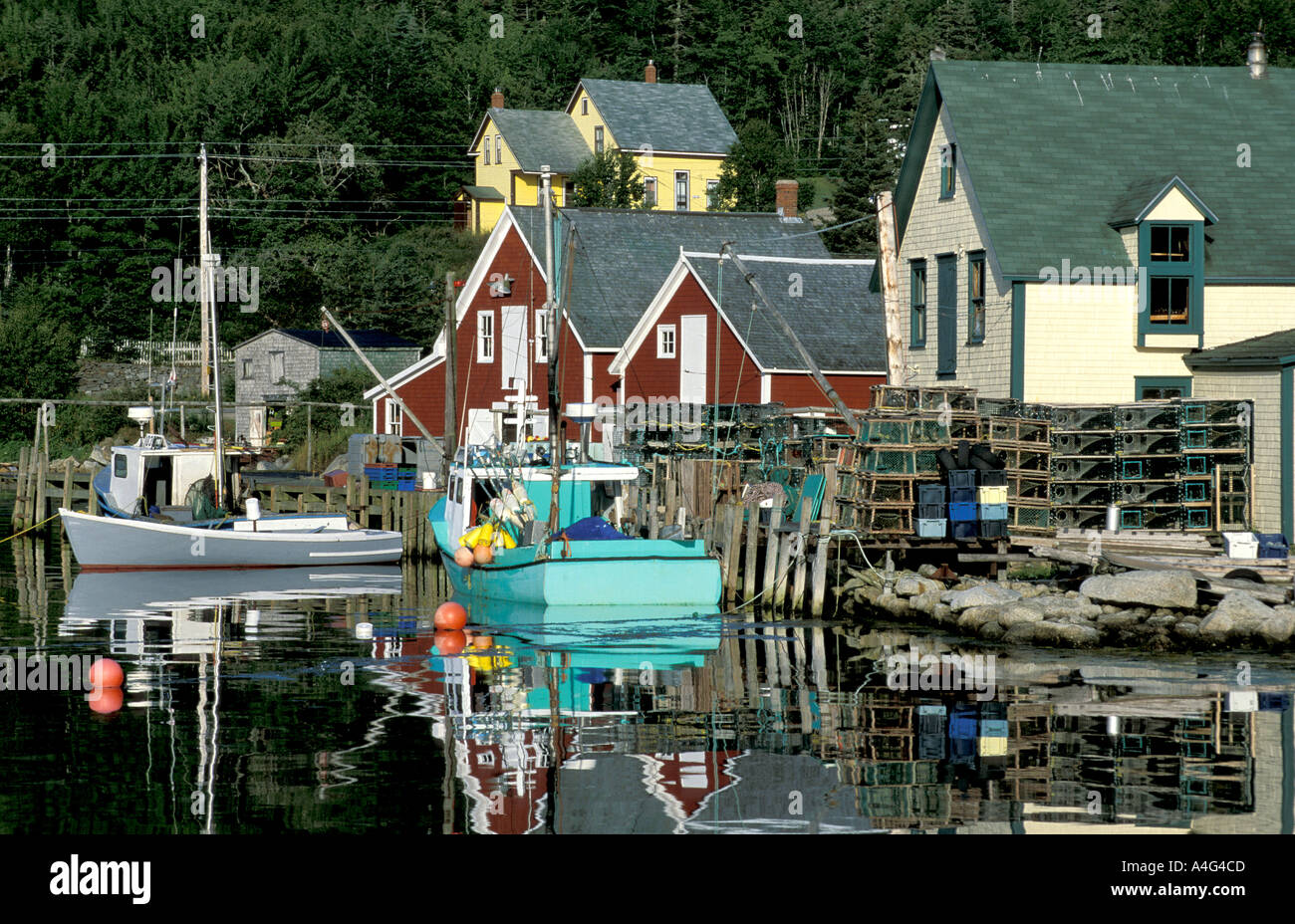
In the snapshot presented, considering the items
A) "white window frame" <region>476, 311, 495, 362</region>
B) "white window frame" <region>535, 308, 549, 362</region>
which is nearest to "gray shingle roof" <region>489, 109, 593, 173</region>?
"white window frame" <region>476, 311, 495, 362</region>

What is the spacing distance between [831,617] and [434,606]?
783 centimetres

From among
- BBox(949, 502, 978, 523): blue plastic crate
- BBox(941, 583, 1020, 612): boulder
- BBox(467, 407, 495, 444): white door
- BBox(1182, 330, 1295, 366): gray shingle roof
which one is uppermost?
BBox(1182, 330, 1295, 366): gray shingle roof

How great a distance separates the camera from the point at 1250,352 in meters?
30.1

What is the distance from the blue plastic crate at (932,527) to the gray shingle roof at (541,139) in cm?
6161

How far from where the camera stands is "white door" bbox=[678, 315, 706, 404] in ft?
145

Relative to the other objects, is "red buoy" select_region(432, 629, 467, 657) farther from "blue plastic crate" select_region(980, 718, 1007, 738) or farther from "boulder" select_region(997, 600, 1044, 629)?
"blue plastic crate" select_region(980, 718, 1007, 738)

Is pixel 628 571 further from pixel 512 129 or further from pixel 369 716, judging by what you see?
pixel 512 129

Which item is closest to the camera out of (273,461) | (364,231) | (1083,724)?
(1083,724)

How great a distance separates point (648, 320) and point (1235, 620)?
24998mm

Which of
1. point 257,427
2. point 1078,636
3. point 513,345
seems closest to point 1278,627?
point 1078,636

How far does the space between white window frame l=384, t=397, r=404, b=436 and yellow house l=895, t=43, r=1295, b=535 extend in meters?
25.2

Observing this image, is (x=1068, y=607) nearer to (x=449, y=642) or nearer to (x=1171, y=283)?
(x=449, y=642)
